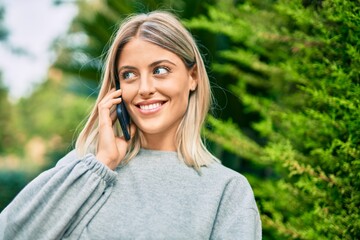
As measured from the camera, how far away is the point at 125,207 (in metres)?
2.14

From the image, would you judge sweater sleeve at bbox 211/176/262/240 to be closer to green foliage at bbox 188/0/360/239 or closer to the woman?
the woman

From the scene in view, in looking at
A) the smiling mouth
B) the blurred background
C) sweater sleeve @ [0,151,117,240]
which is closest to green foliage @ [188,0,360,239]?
the blurred background

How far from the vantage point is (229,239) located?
6.53 ft

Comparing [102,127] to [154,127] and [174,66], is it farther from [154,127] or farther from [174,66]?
[174,66]

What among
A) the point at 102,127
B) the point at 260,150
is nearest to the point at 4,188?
the point at 260,150

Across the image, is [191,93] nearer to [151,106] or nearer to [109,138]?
[151,106]

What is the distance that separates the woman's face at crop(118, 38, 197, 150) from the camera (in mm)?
2246

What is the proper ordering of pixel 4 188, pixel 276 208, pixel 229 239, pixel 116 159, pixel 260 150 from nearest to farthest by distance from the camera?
pixel 229 239
pixel 116 159
pixel 276 208
pixel 260 150
pixel 4 188

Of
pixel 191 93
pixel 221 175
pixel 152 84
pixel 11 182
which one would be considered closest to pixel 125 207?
pixel 221 175

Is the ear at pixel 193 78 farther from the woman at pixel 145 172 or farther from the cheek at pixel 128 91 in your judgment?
the cheek at pixel 128 91

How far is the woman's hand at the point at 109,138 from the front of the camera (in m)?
2.22

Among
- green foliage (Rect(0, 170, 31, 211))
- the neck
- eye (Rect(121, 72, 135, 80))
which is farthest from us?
green foliage (Rect(0, 170, 31, 211))

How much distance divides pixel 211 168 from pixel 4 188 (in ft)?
32.5

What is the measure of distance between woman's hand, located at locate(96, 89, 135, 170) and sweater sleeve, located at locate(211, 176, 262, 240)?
510 mm
